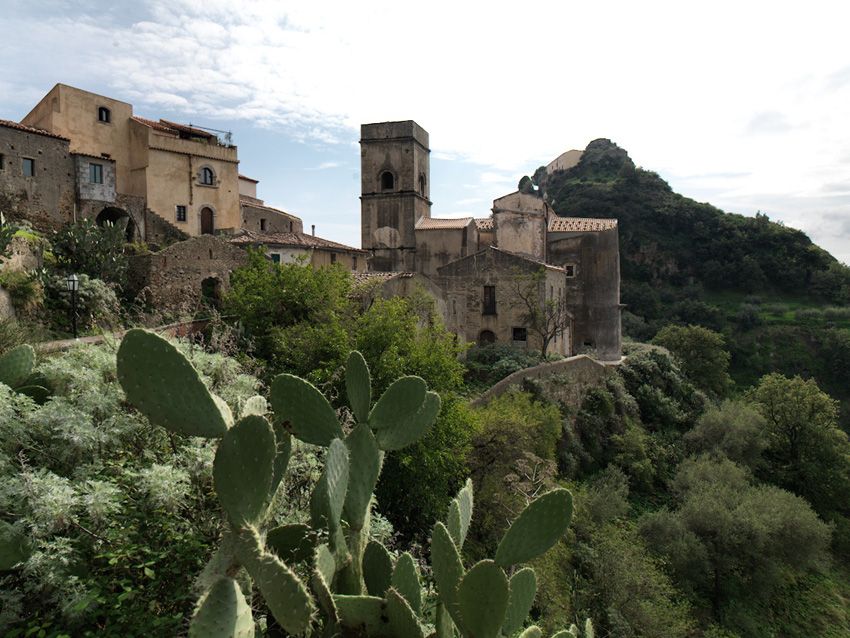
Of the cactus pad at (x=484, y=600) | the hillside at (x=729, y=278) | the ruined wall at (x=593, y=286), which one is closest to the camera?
the cactus pad at (x=484, y=600)

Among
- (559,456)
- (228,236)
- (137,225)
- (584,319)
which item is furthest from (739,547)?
(137,225)

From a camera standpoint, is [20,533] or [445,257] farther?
[445,257]

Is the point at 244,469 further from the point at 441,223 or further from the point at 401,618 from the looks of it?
the point at 441,223

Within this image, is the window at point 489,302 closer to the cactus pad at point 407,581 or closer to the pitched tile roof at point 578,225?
the pitched tile roof at point 578,225

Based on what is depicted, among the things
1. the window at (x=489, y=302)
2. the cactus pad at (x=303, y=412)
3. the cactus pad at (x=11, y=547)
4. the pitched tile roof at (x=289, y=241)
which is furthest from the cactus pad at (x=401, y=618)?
the window at (x=489, y=302)

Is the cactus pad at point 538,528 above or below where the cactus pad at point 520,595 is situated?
above

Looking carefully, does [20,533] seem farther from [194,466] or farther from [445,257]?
[445,257]

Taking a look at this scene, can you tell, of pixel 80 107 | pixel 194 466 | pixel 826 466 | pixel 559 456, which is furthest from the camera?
pixel 826 466

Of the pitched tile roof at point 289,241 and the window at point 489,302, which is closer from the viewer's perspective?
the pitched tile roof at point 289,241

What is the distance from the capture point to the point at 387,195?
31.2 m

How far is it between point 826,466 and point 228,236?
93.7 ft

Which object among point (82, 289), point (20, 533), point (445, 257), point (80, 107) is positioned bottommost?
point (20, 533)

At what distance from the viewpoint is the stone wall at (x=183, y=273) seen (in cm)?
1709

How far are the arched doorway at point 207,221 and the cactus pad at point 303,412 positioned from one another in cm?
2508
